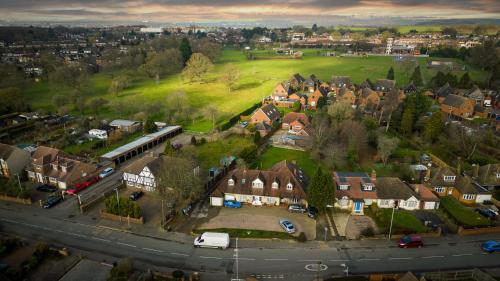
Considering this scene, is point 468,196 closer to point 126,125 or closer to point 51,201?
point 51,201

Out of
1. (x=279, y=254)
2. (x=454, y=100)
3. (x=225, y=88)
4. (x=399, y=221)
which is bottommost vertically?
(x=279, y=254)

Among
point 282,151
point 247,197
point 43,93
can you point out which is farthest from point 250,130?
point 43,93

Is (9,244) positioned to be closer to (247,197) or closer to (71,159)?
(71,159)

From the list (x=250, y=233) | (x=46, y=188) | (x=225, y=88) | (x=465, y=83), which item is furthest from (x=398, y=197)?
(x=225, y=88)

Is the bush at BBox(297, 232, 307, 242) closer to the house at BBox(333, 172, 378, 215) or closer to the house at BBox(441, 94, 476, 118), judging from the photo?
the house at BBox(333, 172, 378, 215)

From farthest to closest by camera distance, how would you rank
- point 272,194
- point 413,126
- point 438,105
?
point 438,105 → point 413,126 → point 272,194

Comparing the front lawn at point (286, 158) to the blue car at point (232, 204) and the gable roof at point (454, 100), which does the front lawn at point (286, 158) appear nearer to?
the blue car at point (232, 204)
